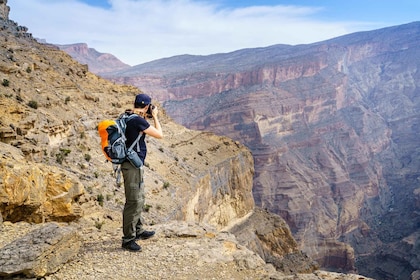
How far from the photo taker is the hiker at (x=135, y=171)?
6.31 metres

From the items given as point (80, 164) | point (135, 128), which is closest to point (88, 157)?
point (80, 164)

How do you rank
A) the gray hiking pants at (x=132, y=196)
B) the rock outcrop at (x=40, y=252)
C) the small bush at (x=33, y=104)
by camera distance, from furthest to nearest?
the small bush at (x=33, y=104), the gray hiking pants at (x=132, y=196), the rock outcrop at (x=40, y=252)

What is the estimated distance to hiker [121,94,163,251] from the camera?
6.31 metres

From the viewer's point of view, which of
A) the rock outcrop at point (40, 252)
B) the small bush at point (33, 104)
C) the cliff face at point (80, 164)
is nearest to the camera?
the rock outcrop at point (40, 252)

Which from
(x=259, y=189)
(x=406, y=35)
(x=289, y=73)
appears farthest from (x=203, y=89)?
(x=406, y=35)

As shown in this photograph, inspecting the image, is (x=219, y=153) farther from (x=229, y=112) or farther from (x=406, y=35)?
(x=406, y=35)

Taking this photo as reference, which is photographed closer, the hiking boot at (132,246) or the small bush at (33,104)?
the hiking boot at (132,246)

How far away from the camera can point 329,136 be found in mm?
98688

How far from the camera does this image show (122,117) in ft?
21.0

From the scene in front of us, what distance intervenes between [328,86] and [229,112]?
1562 inches

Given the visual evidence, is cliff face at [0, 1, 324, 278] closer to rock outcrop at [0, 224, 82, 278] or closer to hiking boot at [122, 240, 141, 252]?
rock outcrop at [0, 224, 82, 278]

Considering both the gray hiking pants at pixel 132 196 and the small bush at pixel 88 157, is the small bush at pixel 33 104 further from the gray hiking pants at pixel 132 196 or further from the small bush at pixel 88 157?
the gray hiking pants at pixel 132 196

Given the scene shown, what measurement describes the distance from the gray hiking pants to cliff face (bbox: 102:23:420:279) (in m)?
45.2

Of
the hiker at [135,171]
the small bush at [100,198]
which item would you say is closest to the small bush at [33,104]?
the small bush at [100,198]
